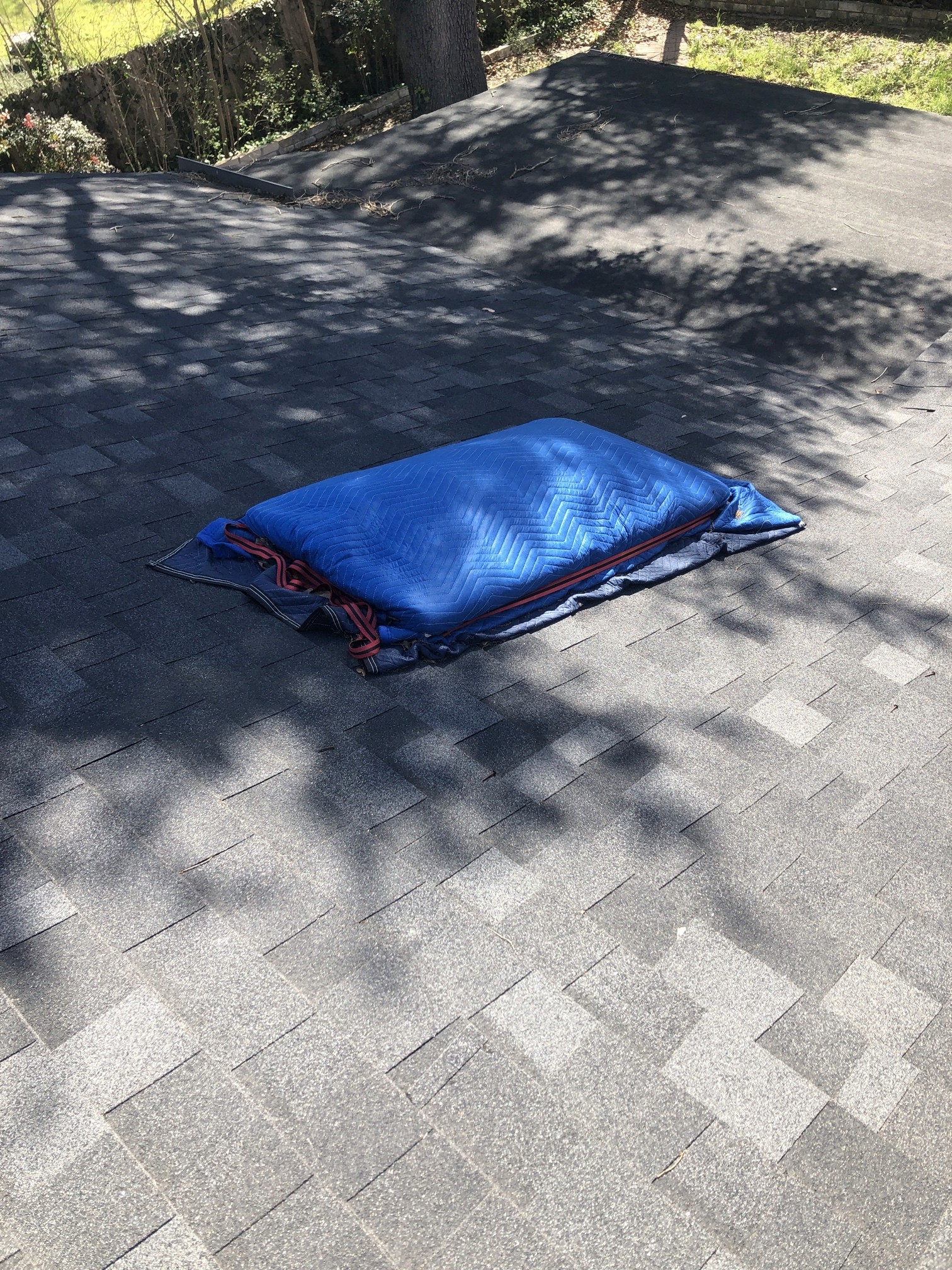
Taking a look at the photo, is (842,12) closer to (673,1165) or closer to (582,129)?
(582,129)

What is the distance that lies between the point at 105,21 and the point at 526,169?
755 centimetres

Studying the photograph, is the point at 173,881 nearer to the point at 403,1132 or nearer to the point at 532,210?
the point at 403,1132

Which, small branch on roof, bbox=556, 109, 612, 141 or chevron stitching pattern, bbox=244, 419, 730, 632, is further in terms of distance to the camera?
small branch on roof, bbox=556, 109, 612, 141

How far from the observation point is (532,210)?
804 centimetres

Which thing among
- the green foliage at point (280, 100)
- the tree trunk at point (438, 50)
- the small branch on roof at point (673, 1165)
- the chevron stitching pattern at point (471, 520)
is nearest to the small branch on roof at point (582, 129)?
the tree trunk at point (438, 50)

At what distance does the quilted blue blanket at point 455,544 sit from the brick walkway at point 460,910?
131 millimetres

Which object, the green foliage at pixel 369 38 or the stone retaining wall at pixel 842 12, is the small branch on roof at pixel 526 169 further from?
the stone retaining wall at pixel 842 12

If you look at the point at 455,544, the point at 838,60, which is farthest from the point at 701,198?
the point at 838,60

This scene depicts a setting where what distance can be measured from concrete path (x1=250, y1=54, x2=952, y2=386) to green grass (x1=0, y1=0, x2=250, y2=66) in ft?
12.0

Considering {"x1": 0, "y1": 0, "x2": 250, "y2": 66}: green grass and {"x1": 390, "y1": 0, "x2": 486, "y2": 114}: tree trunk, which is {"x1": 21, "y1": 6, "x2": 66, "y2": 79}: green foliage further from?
{"x1": 390, "y1": 0, "x2": 486, "y2": 114}: tree trunk

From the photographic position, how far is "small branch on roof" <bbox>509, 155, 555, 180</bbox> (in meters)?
Result: 8.59

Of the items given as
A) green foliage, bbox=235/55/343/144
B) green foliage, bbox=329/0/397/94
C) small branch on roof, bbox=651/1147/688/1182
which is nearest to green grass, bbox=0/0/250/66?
green foliage, bbox=235/55/343/144

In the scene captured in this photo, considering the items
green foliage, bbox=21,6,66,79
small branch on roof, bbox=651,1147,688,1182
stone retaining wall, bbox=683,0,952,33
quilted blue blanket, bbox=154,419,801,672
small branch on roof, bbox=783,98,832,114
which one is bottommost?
small branch on roof, bbox=651,1147,688,1182

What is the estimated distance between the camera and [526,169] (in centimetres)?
865
